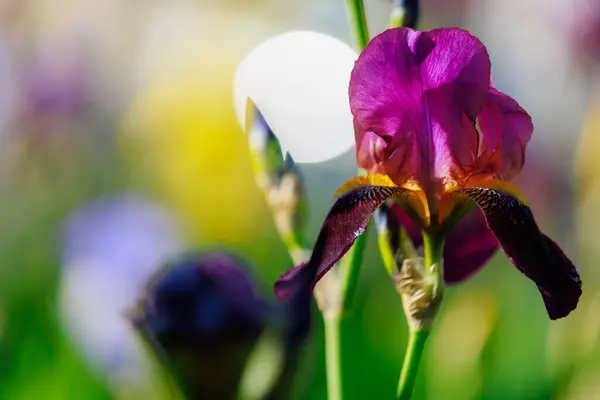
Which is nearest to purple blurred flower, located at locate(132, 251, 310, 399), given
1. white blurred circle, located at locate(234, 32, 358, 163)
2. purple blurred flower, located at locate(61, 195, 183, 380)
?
purple blurred flower, located at locate(61, 195, 183, 380)

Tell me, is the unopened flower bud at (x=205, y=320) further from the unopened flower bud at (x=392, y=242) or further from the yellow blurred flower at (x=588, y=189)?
the yellow blurred flower at (x=588, y=189)

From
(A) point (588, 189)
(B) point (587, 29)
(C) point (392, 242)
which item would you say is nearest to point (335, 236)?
(C) point (392, 242)

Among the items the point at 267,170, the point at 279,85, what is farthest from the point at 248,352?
the point at 279,85

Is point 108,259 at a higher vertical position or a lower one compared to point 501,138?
lower

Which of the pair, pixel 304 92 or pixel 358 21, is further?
pixel 304 92

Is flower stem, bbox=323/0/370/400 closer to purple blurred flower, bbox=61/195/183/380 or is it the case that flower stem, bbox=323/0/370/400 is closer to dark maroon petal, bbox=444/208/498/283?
dark maroon petal, bbox=444/208/498/283

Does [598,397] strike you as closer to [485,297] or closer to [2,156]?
[485,297]

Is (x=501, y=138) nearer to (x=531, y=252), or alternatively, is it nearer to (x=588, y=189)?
(x=531, y=252)
